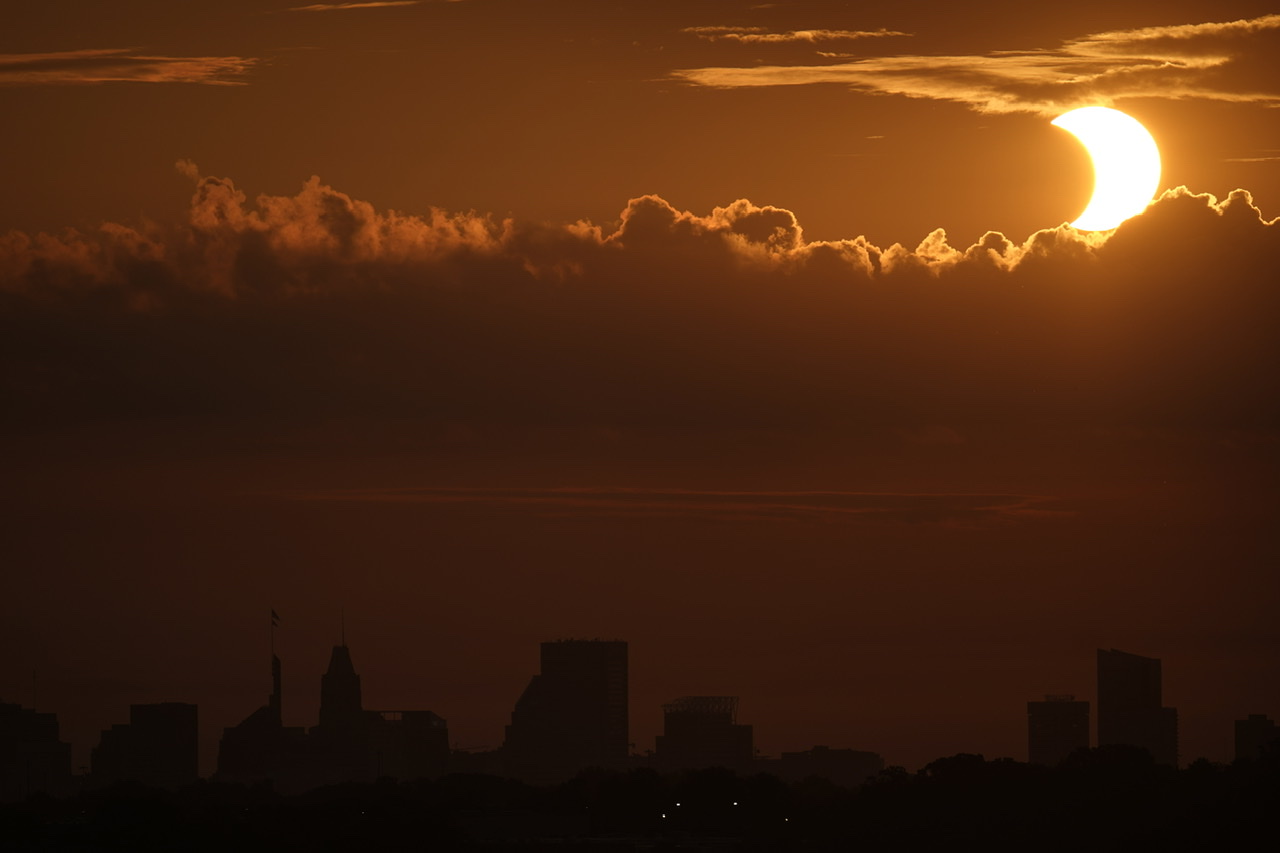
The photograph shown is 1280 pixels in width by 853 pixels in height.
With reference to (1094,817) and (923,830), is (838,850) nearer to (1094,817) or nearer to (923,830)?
(923,830)

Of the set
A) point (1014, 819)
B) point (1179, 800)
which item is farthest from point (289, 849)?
point (1179, 800)

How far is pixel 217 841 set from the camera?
607ft

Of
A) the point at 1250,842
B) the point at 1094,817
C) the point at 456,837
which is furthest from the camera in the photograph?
the point at 456,837

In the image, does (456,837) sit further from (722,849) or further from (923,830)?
(923,830)

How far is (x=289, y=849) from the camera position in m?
183

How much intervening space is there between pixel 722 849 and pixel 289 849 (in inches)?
1363

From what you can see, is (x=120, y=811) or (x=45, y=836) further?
(x=120, y=811)

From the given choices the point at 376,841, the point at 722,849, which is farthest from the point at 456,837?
the point at 722,849

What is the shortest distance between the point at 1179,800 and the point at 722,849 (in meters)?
35.7

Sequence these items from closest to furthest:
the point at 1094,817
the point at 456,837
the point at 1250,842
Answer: the point at 1250,842 → the point at 1094,817 → the point at 456,837

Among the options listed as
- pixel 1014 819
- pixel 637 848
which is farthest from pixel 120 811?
pixel 1014 819

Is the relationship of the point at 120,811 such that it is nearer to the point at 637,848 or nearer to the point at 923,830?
the point at 637,848

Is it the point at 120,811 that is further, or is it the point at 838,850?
the point at 120,811

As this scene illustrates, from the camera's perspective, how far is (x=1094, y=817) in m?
178
